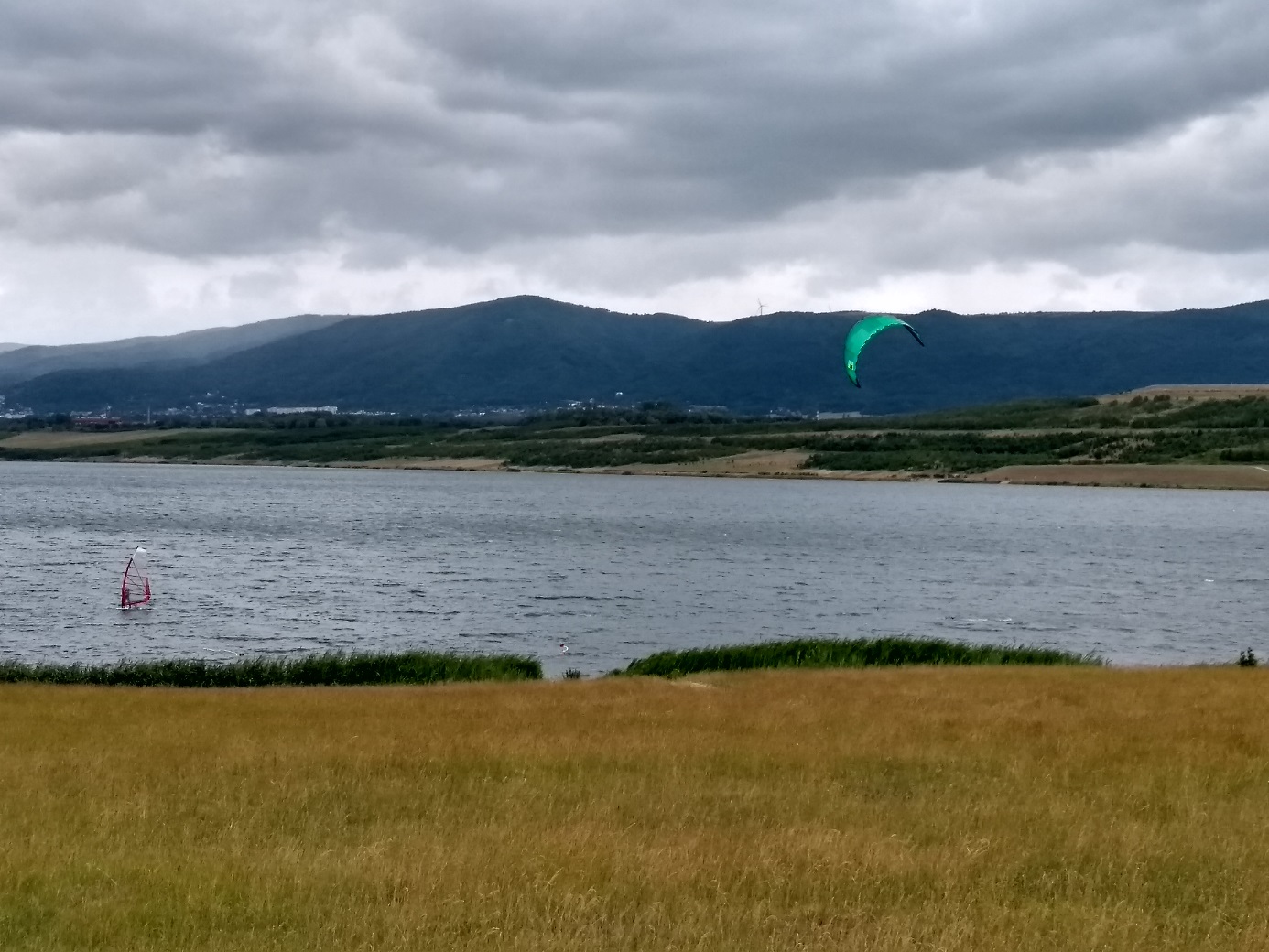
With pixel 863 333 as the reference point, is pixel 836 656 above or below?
below

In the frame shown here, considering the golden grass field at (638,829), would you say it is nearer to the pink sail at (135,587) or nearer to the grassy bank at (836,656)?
the grassy bank at (836,656)

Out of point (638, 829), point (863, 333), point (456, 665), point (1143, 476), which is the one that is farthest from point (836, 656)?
point (1143, 476)

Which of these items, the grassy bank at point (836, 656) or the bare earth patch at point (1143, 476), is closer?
the grassy bank at point (836, 656)

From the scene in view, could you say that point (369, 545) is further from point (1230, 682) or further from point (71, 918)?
point (71, 918)

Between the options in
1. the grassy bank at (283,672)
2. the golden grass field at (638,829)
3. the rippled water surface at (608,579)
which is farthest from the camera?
the rippled water surface at (608,579)

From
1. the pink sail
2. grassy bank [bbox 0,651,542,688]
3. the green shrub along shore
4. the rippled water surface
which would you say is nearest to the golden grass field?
grassy bank [bbox 0,651,542,688]

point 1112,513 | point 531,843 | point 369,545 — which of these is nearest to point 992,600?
point 369,545

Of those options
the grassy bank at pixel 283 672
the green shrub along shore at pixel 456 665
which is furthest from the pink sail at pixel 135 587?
the grassy bank at pixel 283 672

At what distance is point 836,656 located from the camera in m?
44.5

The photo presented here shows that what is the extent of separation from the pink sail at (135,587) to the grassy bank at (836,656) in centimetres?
2863

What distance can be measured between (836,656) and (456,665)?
12466 millimetres

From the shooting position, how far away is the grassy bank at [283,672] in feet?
133

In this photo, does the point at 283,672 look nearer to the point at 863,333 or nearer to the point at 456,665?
the point at 456,665

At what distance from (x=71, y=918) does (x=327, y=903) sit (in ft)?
6.78
